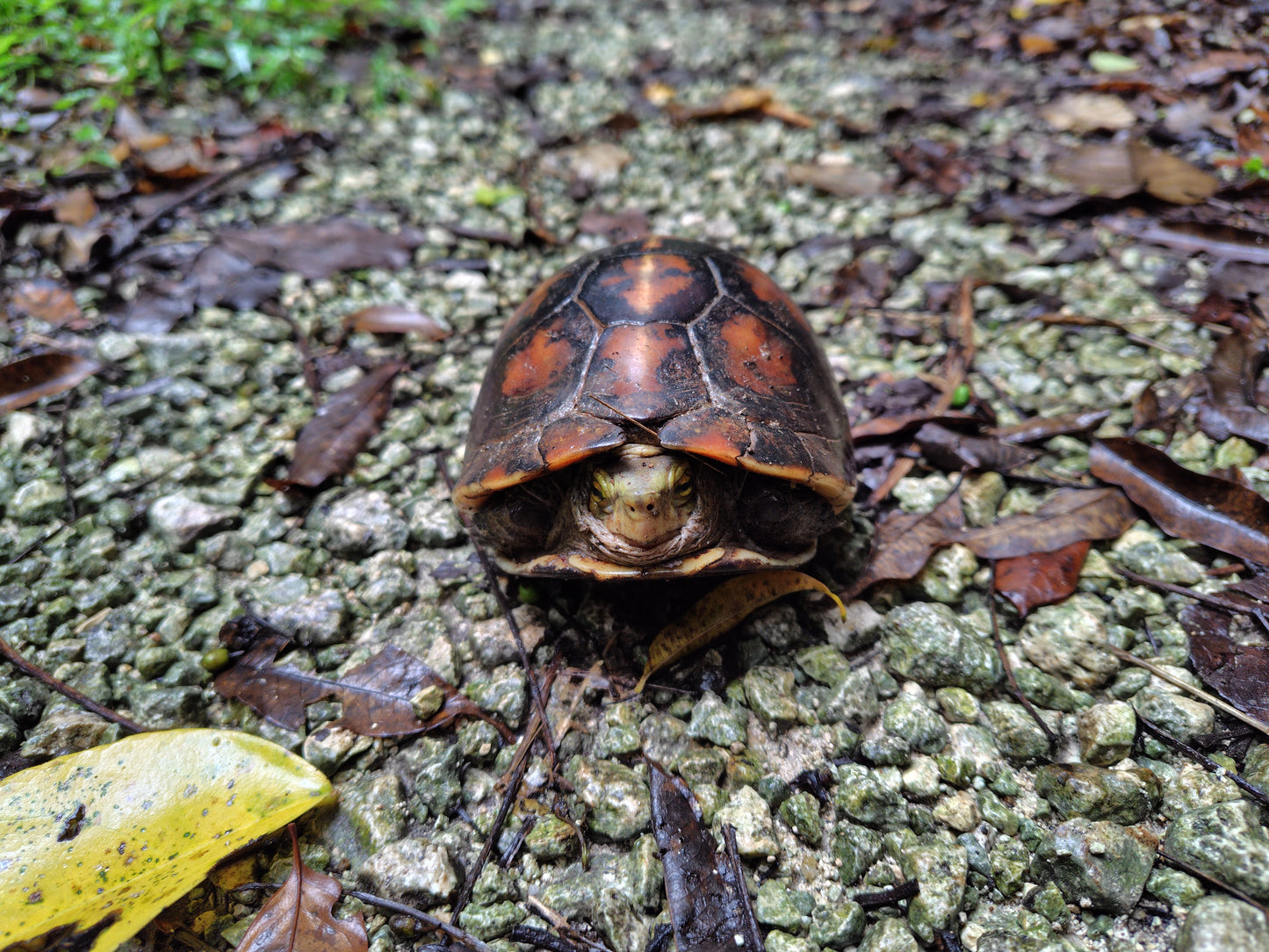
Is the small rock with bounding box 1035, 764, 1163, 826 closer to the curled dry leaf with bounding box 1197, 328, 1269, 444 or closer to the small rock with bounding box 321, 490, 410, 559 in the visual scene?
the curled dry leaf with bounding box 1197, 328, 1269, 444

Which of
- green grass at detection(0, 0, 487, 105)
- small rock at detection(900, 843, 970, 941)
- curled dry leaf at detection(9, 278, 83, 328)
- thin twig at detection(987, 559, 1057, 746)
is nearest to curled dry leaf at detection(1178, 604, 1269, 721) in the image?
thin twig at detection(987, 559, 1057, 746)

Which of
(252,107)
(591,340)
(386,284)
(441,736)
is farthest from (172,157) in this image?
(441,736)

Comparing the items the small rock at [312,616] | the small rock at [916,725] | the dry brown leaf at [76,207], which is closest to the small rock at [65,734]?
the small rock at [312,616]

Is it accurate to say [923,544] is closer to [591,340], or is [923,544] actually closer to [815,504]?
[815,504]

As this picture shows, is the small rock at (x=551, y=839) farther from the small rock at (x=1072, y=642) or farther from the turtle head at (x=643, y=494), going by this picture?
the small rock at (x=1072, y=642)

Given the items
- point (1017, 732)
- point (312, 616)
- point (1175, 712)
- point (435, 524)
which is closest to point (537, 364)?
point (435, 524)
